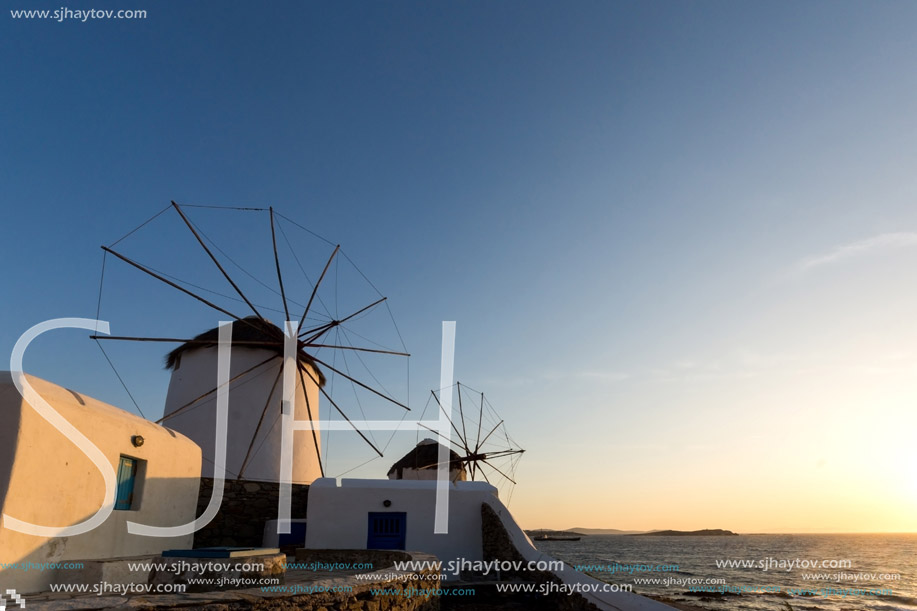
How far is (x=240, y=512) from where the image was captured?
12328 millimetres

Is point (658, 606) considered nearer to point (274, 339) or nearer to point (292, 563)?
point (292, 563)

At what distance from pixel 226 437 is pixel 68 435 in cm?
742

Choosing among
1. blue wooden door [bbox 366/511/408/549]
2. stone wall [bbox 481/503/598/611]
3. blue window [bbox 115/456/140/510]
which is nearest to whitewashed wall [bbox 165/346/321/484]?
blue wooden door [bbox 366/511/408/549]

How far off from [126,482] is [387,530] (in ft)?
17.7

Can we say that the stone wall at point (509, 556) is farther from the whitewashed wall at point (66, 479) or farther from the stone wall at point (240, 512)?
the whitewashed wall at point (66, 479)

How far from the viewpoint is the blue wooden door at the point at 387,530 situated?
1238 cm

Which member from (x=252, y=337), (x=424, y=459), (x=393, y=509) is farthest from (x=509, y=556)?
(x=424, y=459)

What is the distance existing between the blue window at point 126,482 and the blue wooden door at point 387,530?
4916 mm

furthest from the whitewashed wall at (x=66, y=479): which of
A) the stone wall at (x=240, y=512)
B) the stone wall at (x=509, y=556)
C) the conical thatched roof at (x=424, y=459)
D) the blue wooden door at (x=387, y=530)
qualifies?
the conical thatched roof at (x=424, y=459)

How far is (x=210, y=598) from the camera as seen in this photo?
15.4 feet

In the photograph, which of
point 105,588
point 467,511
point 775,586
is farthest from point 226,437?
point 775,586

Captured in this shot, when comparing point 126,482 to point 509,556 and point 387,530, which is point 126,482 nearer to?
point 387,530

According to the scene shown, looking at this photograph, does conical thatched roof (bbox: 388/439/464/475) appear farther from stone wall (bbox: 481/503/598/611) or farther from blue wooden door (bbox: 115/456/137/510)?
blue wooden door (bbox: 115/456/137/510)

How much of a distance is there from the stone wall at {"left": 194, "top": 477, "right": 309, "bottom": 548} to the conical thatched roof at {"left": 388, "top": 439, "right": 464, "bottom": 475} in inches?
554
